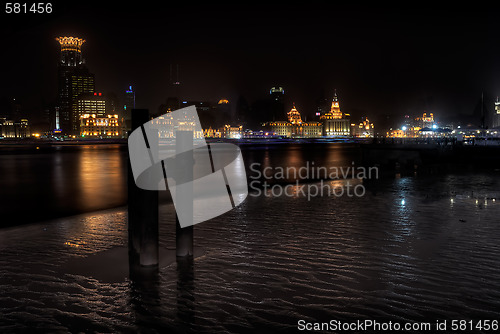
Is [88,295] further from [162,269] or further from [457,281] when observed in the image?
[457,281]

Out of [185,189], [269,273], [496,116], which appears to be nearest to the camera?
[269,273]

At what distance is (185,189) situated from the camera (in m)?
8.09

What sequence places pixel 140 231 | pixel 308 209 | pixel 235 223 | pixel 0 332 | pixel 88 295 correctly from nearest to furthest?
pixel 0 332 → pixel 88 295 → pixel 140 231 → pixel 235 223 → pixel 308 209

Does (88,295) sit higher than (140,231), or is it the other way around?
(140,231)

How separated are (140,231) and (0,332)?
2.44 m

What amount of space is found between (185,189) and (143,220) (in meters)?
1.23

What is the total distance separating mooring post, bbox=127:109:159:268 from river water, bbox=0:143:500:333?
17.2 inches

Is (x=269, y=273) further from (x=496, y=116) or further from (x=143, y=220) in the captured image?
(x=496, y=116)

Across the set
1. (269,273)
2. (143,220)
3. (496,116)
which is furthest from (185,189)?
(496,116)

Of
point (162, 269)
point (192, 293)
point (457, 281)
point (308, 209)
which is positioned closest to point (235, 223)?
point (308, 209)

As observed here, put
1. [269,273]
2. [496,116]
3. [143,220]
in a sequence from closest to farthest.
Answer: [143,220], [269,273], [496,116]

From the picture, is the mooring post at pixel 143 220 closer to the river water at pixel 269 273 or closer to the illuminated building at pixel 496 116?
the river water at pixel 269 273

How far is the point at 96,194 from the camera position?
20406 mm

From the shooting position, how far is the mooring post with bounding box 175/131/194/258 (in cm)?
777
